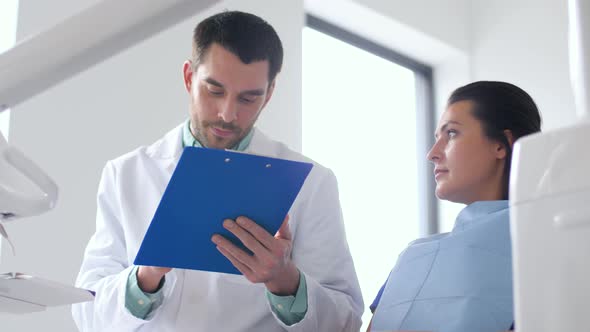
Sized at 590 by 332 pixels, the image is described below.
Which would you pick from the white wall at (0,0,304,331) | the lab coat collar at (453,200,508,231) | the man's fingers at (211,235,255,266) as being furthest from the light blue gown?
the white wall at (0,0,304,331)

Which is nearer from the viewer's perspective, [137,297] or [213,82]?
[137,297]

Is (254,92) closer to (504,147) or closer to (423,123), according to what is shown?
(504,147)

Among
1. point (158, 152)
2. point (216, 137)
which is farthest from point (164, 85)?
point (216, 137)

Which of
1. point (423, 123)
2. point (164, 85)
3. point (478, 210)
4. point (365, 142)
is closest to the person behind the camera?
point (478, 210)

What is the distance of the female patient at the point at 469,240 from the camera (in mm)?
1433

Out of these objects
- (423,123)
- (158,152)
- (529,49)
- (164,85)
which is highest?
(529,49)

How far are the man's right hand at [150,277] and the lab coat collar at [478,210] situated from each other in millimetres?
564

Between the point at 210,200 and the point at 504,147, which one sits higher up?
the point at 504,147

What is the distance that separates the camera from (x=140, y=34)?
71 centimetres

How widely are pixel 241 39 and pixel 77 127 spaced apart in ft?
3.05

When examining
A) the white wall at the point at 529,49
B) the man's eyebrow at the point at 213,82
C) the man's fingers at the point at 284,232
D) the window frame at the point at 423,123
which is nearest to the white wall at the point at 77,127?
the man's eyebrow at the point at 213,82

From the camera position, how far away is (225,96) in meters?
1.72

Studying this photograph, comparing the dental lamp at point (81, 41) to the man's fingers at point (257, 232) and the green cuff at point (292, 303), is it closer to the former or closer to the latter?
the man's fingers at point (257, 232)

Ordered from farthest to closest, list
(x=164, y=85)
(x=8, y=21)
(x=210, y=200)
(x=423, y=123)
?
(x=423, y=123)
(x=164, y=85)
(x=8, y=21)
(x=210, y=200)
